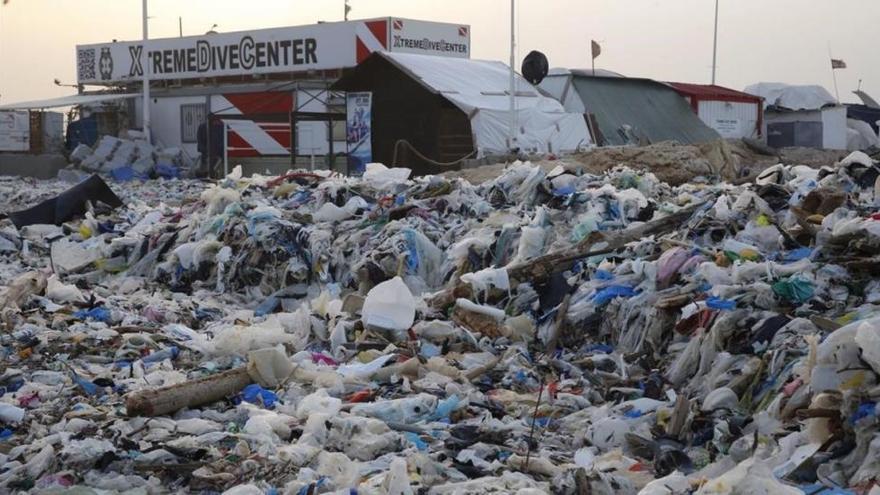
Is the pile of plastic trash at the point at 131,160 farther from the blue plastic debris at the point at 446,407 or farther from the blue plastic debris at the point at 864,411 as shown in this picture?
the blue plastic debris at the point at 864,411

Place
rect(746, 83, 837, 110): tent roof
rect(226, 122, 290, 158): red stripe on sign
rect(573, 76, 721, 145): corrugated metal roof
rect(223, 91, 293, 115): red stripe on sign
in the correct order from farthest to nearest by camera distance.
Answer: rect(746, 83, 837, 110): tent roof → rect(223, 91, 293, 115): red stripe on sign → rect(226, 122, 290, 158): red stripe on sign → rect(573, 76, 721, 145): corrugated metal roof

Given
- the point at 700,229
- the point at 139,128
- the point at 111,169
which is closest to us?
the point at 700,229

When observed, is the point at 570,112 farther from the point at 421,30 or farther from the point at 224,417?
the point at 224,417

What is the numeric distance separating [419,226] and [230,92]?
23.5 m

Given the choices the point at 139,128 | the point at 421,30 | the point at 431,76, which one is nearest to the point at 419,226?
the point at 431,76

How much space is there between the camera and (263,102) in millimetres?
32906

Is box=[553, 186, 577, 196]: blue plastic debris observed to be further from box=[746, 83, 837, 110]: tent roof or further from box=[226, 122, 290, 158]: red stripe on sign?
box=[746, 83, 837, 110]: tent roof

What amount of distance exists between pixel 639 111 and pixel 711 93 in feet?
13.0

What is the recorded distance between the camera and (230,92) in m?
34.0

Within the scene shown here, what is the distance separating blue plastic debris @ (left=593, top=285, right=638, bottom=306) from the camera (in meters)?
8.35

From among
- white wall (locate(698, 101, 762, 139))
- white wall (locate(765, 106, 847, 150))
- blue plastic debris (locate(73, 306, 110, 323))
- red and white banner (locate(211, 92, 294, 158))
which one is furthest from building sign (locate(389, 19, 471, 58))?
blue plastic debris (locate(73, 306, 110, 323))

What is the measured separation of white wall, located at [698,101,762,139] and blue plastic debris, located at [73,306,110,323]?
23.7 meters

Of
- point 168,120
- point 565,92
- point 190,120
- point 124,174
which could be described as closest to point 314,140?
point 124,174

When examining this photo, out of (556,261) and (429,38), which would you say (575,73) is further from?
(556,261)
